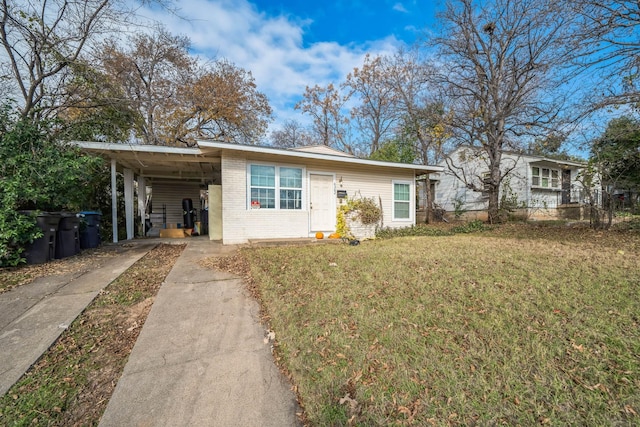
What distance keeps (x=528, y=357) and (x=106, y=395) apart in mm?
3212

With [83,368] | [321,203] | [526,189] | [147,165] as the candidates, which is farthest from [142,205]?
[526,189]

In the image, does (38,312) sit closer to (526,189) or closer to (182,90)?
(182,90)

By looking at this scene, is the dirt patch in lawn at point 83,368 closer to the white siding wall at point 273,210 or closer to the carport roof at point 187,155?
the white siding wall at point 273,210

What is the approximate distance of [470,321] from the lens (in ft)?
8.63

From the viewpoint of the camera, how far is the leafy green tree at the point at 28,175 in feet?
15.0

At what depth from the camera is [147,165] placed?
9.48 metres

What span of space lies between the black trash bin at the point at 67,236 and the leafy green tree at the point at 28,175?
0.36 metres

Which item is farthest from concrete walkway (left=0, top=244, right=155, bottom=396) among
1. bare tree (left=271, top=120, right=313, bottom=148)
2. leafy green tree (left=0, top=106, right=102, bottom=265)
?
bare tree (left=271, top=120, right=313, bottom=148)

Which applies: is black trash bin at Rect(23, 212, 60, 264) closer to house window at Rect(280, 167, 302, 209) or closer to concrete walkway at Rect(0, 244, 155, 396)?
concrete walkway at Rect(0, 244, 155, 396)

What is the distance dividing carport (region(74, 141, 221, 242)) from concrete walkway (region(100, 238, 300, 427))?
5677 mm

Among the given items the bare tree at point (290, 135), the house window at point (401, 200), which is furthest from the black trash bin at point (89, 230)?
the bare tree at point (290, 135)

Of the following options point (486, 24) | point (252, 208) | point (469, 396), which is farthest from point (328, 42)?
point (469, 396)

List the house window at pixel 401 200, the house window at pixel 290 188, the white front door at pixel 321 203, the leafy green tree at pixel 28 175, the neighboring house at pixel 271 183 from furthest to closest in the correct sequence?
the house window at pixel 401 200 < the white front door at pixel 321 203 < the house window at pixel 290 188 < the neighboring house at pixel 271 183 < the leafy green tree at pixel 28 175

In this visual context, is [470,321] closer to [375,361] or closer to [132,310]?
[375,361]
